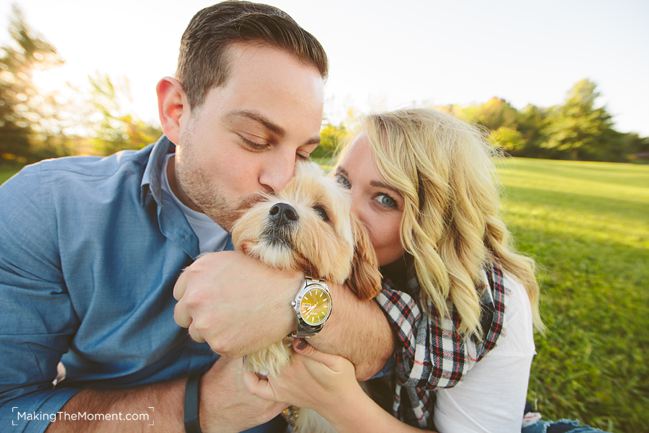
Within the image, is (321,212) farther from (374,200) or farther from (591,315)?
(591,315)

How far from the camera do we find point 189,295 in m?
1.61

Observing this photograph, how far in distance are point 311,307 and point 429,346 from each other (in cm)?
77

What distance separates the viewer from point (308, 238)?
70.4 inches

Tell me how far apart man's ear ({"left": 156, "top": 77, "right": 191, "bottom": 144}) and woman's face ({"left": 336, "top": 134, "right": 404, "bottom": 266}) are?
51.0 inches

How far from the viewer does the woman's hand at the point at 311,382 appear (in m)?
1.76

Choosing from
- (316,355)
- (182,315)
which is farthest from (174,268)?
(316,355)

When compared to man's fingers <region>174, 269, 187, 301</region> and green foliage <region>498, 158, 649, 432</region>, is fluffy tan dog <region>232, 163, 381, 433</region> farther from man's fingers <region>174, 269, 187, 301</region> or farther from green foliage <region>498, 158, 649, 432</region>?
green foliage <region>498, 158, 649, 432</region>

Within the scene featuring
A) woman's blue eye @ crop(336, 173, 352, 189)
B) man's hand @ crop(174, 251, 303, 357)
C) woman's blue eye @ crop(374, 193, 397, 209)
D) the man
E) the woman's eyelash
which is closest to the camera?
man's hand @ crop(174, 251, 303, 357)

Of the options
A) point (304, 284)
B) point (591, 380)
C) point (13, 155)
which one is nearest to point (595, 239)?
point (591, 380)

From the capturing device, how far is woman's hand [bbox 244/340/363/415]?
176 cm

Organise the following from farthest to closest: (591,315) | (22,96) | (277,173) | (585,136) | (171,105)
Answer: (585,136) < (22,96) < (591,315) < (171,105) < (277,173)

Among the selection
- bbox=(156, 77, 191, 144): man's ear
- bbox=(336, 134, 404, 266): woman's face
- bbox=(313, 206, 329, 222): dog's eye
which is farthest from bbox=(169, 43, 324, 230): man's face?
bbox=(336, 134, 404, 266): woman's face

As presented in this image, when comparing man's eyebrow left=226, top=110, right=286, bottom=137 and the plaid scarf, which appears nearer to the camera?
the plaid scarf

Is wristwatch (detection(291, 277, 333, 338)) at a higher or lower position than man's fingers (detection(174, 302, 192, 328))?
higher
